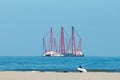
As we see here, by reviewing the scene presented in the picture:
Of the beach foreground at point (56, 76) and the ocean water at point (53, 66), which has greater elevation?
the beach foreground at point (56, 76)

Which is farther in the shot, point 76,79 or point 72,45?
point 72,45

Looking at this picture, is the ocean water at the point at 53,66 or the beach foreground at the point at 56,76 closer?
the beach foreground at the point at 56,76

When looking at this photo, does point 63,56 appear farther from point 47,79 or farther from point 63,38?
point 47,79

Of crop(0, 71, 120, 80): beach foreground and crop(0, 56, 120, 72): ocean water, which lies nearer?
crop(0, 71, 120, 80): beach foreground

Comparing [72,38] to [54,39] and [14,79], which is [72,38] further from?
[14,79]

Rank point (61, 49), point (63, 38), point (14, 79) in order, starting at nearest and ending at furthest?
1. point (14, 79)
2. point (63, 38)
3. point (61, 49)

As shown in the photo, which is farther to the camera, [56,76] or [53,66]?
[53,66]

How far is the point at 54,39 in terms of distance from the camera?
184 m

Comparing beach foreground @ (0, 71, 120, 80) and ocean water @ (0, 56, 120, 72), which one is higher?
beach foreground @ (0, 71, 120, 80)

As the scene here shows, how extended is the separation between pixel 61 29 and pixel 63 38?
385 centimetres

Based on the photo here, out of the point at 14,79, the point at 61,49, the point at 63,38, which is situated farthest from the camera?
the point at 61,49

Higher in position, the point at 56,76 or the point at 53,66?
the point at 56,76

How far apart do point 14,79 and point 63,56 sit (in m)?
160

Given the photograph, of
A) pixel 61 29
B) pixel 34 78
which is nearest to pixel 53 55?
pixel 61 29
